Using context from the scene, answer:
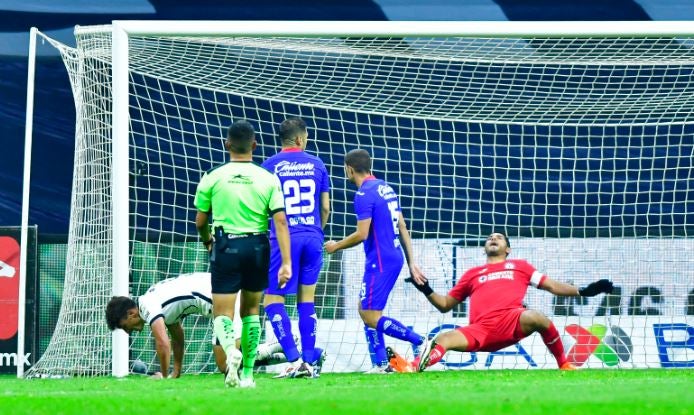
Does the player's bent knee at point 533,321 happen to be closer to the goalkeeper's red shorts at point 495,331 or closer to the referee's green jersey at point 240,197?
the goalkeeper's red shorts at point 495,331

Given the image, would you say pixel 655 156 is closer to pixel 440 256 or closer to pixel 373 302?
pixel 440 256

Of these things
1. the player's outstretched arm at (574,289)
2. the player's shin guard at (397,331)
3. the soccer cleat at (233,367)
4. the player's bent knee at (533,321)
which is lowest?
the soccer cleat at (233,367)

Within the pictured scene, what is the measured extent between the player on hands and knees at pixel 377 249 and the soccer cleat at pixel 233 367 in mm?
2456

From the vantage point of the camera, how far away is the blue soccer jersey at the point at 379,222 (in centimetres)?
994

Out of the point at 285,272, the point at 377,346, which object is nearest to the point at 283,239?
the point at 285,272

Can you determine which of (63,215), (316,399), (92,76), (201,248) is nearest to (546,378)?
(316,399)

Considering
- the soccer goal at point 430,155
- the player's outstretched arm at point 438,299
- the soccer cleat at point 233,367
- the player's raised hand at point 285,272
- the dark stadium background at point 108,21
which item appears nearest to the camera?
the soccer cleat at point 233,367

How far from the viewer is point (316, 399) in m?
6.25

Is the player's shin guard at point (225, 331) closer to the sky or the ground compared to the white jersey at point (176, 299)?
closer to the ground

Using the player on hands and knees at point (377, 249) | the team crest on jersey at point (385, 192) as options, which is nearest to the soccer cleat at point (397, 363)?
the player on hands and knees at point (377, 249)

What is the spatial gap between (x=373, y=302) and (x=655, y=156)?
4178mm

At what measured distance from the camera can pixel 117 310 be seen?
9.47 m

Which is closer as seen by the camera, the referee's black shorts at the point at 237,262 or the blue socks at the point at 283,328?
the referee's black shorts at the point at 237,262

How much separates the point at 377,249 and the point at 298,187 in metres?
0.99
